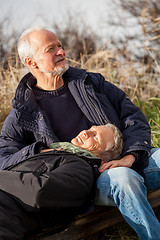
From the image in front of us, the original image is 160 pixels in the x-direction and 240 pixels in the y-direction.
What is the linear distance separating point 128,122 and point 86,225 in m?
1.05

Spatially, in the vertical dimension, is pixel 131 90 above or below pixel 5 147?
below

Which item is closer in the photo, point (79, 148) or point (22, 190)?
point (22, 190)

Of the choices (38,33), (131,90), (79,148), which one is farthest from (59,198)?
(131,90)

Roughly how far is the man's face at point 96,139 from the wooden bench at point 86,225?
0.48 metres

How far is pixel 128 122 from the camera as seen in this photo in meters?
3.15

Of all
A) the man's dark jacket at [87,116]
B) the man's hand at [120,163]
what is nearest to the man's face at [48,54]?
the man's dark jacket at [87,116]

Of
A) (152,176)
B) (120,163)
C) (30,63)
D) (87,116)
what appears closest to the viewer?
(120,163)

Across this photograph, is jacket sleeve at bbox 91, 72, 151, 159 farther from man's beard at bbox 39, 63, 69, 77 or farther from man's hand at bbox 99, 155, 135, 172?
man's beard at bbox 39, 63, 69, 77

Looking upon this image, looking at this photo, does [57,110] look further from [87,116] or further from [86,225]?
[86,225]

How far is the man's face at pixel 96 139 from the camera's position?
2781mm

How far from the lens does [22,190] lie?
2180mm

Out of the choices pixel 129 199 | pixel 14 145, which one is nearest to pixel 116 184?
pixel 129 199

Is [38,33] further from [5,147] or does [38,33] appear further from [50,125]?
[5,147]

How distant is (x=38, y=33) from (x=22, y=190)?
171 centimetres
